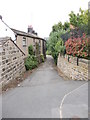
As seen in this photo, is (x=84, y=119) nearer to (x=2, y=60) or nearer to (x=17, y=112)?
(x=17, y=112)

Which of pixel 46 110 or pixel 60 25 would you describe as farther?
pixel 60 25

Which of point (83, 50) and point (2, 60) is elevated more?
point (83, 50)

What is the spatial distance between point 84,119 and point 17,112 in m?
2.71

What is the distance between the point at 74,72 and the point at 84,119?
6419 millimetres

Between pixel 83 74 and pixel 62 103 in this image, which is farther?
pixel 83 74

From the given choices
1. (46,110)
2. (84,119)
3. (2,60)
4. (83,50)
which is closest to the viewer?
(84,119)

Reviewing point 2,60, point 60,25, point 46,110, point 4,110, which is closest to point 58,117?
point 46,110

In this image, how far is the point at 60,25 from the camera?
24734 mm

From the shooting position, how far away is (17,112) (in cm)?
488

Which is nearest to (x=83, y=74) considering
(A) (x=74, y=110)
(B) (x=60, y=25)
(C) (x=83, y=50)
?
(C) (x=83, y=50)

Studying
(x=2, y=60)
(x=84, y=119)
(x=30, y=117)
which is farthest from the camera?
(x=2, y=60)

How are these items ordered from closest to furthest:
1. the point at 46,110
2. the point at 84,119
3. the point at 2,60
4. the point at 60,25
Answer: the point at 84,119, the point at 46,110, the point at 2,60, the point at 60,25

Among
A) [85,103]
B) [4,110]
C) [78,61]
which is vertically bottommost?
[4,110]

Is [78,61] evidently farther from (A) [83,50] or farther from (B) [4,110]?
(B) [4,110]
